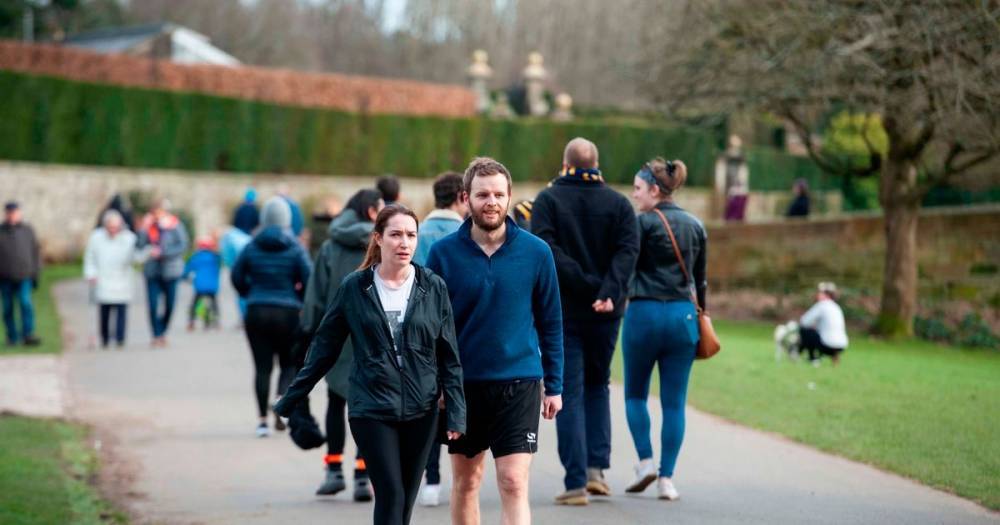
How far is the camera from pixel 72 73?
118 ft

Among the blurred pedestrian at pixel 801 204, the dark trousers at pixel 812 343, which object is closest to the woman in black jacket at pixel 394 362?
the dark trousers at pixel 812 343

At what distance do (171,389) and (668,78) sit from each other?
11.3 metres

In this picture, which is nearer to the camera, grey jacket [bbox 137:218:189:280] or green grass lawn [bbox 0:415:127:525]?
green grass lawn [bbox 0:415:127:525]

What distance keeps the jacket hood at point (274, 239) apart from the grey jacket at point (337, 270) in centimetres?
166

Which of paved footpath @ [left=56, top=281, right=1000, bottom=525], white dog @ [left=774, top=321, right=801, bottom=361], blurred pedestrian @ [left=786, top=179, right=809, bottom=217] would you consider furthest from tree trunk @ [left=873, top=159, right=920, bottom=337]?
paved footpath @ [left=56, top=281, right=1000, bottom=525]

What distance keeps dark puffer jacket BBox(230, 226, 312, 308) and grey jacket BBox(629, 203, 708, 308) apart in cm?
333

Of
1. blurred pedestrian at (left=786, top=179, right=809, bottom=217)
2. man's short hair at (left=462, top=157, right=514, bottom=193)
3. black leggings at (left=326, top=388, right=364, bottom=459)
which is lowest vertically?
black leggings at (left=326, top=388, right=364, bottom=459)

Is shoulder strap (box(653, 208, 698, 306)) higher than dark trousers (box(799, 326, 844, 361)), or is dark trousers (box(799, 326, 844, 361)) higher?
shoulder strap (box(653, 208, 698, 306))

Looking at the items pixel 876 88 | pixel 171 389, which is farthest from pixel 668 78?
pixel 171 389

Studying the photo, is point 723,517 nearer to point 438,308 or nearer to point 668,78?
point 438,308

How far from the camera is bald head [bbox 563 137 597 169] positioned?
25.6 ft

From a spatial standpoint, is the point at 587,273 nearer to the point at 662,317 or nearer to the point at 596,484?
the point at 662,317

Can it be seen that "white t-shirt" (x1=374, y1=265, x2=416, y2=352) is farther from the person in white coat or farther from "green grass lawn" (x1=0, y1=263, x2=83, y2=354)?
the person in white coat

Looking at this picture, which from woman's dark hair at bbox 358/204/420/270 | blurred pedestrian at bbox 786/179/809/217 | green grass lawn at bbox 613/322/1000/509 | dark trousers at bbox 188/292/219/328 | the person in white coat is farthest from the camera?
blurred pedestrian at bbox 786/179/809/217
